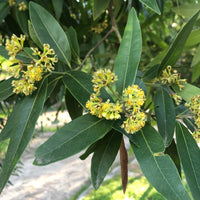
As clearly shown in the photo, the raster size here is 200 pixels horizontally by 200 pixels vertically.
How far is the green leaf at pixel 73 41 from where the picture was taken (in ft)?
2.12

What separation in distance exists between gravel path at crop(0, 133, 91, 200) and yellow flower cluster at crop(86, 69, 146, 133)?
6.56 feet

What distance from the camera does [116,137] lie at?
0.50 meters

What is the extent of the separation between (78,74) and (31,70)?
0.32ft

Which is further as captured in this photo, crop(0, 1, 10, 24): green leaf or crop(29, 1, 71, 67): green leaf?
crop(0, 1, 10, 24): green leaf

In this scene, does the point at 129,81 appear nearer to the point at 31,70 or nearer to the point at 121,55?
the point at 121,55

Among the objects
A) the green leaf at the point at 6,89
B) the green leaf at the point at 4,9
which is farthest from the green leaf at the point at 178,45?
the green leaf at the point at 4,9

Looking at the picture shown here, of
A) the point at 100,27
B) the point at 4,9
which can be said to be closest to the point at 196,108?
the point at 100,27

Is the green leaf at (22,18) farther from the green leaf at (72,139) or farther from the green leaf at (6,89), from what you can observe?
the green leaf at (72,139)

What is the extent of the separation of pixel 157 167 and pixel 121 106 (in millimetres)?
118

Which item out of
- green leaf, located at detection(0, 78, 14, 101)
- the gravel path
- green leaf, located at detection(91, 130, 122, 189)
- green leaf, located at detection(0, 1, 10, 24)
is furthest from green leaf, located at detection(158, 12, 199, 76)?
the gravel path

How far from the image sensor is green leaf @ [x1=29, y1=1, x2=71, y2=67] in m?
0.53

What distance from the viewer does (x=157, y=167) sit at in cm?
41

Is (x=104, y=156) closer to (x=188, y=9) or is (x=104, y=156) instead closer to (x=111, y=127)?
(x=111, y=127)

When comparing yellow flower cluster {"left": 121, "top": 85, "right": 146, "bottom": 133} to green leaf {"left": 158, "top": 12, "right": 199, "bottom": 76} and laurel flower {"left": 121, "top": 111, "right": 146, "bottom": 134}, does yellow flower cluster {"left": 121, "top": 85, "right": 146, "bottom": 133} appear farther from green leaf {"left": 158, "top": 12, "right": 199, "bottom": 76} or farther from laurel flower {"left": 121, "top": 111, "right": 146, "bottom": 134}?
green leaf {"left": 158, "top": 12, "right": 199, "bottom": 76}
